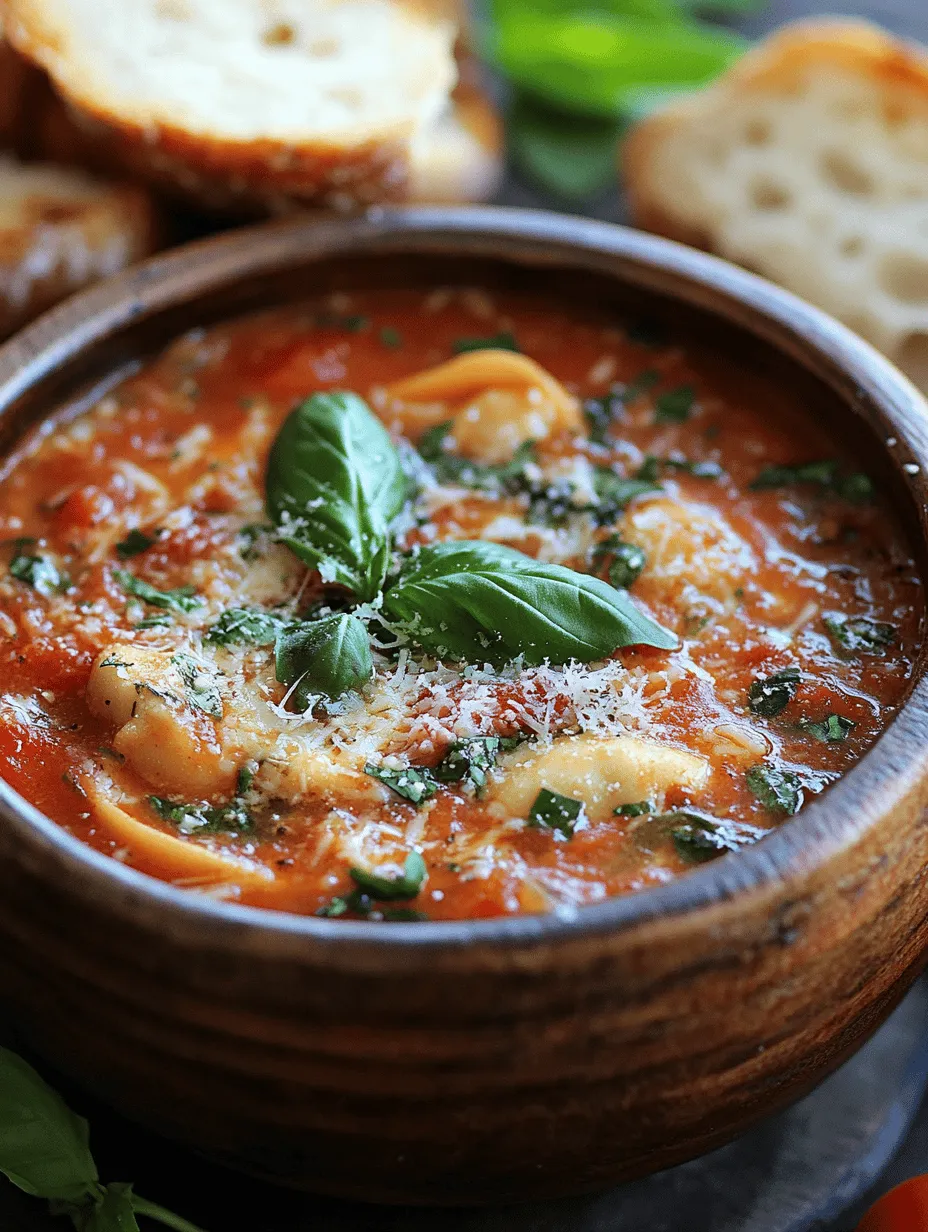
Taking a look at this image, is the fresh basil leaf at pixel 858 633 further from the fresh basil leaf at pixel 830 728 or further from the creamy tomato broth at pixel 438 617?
the fresh basil leaf at pixel 830 728

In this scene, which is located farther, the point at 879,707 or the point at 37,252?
the point at 37,252

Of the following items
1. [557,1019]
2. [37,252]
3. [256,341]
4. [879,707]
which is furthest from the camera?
[37,252]

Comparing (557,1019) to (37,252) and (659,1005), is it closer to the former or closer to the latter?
(659,1005)

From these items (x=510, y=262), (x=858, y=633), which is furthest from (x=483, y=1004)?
(x=510, y=262)

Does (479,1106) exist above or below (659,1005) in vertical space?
below

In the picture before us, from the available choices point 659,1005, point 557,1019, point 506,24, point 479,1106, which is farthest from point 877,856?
point 506,24

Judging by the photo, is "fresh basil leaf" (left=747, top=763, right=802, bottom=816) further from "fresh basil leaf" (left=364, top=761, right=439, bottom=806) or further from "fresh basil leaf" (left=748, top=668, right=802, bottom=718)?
"fresh basil leaf" (left=364, top=761, right=439, bottom=806)

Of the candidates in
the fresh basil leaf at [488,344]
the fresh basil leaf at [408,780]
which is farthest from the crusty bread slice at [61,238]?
the fresh basil leaf at [408,780]
